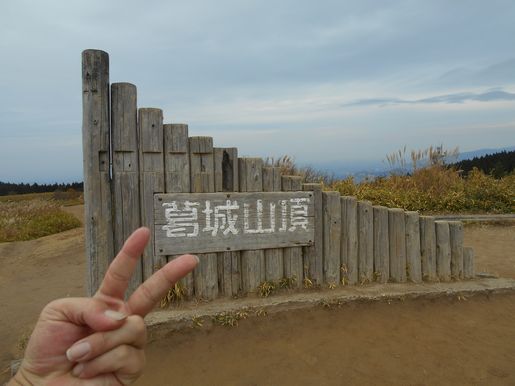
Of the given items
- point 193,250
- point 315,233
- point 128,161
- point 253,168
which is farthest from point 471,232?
point 128,161

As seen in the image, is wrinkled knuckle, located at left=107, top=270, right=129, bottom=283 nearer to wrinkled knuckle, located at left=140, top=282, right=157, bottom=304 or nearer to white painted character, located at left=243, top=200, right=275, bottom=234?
wrinkled knuckle, located at left=140, top=282, right=157, bottom=304

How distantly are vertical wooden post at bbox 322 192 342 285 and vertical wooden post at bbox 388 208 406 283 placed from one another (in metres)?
0.64

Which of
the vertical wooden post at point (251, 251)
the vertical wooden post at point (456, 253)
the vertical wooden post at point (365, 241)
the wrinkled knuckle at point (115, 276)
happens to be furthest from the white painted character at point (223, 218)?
the wrinkled knuckle at point (115, 276)

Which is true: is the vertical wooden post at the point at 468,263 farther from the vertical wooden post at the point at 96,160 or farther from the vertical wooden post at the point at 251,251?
the vertical wooden post at the point at 96,160

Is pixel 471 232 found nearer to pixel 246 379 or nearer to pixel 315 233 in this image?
pixel 315 233

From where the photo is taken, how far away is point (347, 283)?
434 cm

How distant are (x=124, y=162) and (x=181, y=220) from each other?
0.73m

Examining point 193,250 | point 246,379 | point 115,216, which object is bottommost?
point 246,379

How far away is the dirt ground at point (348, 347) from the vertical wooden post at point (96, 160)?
3.02ft

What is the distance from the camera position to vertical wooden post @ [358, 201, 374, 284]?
4.41 meters

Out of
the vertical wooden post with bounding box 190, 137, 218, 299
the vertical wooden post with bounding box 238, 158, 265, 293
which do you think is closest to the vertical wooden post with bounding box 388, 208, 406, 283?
the vertical wooden post with bounding box 238, 158, 265, 293

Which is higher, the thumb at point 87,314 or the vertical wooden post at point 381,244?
the thumb at point 87,314

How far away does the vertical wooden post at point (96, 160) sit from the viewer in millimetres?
3508

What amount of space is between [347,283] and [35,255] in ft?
19.8
